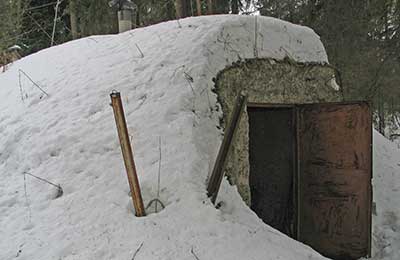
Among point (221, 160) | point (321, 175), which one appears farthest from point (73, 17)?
point (221, 160)

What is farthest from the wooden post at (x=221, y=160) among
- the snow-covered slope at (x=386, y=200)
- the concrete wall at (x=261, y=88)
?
the snow-covered slope at (x=386, y=200)

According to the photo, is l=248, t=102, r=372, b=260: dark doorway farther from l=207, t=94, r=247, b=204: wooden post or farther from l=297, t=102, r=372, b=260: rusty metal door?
l=207, t=94, r=247, b=204: wooden post

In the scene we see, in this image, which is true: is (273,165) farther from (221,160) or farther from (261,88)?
(221,160)

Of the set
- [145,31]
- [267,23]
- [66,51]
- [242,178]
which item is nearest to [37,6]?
[66,51]

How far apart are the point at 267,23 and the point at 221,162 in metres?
2.67

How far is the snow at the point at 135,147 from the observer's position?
3.23 m

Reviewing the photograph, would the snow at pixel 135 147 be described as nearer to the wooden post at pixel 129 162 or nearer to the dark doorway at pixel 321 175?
the wooden post at pixel 129 162

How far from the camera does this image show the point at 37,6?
510 inches

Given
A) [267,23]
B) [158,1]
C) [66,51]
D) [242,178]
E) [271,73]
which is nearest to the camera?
[242,178]

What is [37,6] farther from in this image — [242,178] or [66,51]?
[242,178]

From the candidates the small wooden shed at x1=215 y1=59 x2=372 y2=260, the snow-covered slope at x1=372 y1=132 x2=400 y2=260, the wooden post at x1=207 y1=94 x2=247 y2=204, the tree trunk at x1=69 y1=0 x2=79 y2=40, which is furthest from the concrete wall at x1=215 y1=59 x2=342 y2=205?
the tree trunk at x1=69 y1=0 x2=79 y2=40

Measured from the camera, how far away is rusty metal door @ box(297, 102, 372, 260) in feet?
15.7

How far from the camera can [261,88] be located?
5.01 metres

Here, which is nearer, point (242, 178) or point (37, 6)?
point (242, 178)
